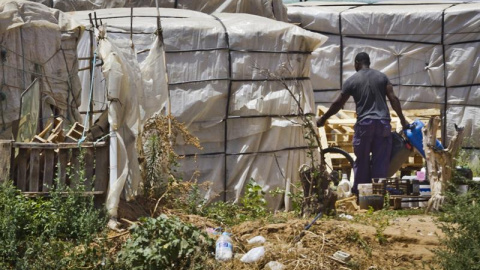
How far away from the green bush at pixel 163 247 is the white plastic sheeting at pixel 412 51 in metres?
8.95

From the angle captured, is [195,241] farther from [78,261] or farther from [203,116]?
[203,116]

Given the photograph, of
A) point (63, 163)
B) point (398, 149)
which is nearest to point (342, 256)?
point (63, 163)

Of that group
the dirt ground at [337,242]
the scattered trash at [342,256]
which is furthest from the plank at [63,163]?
the scattered trash at [342,256]

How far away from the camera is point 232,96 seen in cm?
1411

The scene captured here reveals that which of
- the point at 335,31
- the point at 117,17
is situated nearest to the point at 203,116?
the point at 117,17

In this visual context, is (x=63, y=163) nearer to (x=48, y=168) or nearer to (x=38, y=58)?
(x=48, y=168)

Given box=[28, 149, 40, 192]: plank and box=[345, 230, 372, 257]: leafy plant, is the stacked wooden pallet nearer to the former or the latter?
box=[345, 230, 372, 257]: leafy plant

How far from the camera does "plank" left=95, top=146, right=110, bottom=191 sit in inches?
396

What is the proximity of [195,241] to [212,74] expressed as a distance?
5173 mm

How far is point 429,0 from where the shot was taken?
62.2 ft

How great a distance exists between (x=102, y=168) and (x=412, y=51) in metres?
8.84

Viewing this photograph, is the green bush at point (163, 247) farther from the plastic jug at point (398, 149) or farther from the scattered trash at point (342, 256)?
the plastic jug at point (398, 149)

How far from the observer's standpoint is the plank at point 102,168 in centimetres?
1005

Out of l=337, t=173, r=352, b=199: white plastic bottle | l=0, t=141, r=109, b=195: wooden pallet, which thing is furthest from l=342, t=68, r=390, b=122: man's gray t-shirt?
l=0, t=141, r=109, b=195: wooden pallet
